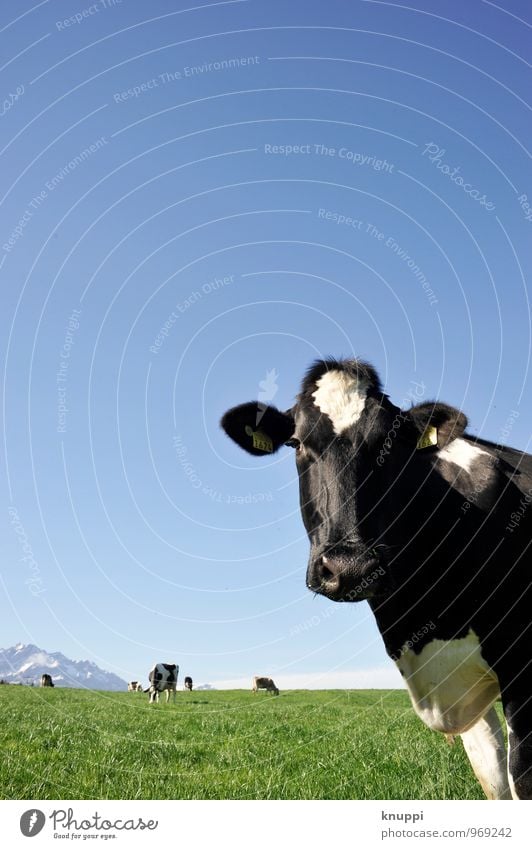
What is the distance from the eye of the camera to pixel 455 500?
631 centimetres

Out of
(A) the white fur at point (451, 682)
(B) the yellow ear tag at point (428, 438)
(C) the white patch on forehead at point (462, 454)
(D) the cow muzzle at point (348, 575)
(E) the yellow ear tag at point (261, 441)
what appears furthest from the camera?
(E) the yellow ear tag at point (261, 441)

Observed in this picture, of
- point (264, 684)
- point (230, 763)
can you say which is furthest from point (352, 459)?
point (264, 684)

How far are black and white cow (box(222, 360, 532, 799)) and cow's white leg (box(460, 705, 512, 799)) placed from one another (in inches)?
0.4

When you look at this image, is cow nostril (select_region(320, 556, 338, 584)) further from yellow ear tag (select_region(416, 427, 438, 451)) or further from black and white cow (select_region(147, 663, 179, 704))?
black and white cow (select_region(147, 663, 179, 704))

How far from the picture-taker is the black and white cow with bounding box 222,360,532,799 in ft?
17.5

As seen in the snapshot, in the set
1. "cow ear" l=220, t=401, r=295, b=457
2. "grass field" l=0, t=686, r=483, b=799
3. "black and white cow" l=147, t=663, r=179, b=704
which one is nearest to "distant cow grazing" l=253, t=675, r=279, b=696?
"black and white cow" l=147, t=663, r=179, b=704

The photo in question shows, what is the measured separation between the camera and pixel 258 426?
7109 mm

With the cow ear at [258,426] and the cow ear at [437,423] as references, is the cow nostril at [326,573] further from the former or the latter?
the cow ear at [258,426]

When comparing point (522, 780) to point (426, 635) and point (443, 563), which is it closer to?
point (426, 635)

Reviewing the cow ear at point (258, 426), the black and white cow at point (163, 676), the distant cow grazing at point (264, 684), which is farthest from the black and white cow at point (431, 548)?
the distant cow grazing at point (264, 684)

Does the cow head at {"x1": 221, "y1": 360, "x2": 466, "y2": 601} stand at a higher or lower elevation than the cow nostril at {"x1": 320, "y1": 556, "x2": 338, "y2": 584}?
higher

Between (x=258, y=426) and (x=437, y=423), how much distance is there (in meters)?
1.69

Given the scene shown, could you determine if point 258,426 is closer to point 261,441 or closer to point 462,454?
point 261,441

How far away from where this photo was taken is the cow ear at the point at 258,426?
279 inches
